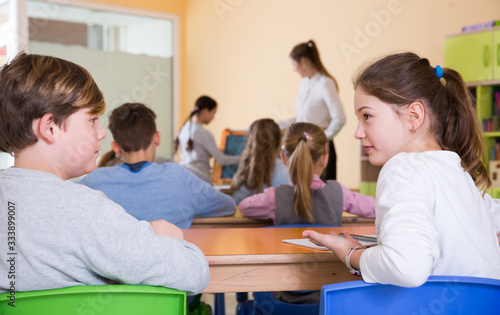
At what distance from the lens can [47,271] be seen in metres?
0.93

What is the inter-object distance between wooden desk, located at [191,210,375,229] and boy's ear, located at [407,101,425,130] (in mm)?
1011

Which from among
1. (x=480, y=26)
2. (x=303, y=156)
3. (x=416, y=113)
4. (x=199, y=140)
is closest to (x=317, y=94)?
(x=199, y=140)

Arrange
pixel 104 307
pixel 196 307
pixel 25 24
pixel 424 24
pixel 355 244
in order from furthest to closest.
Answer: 1. pixel 25 24
2. pixel 424 24
3. pixel 196 307
4. pixel 355 244
5. pixel 104 307

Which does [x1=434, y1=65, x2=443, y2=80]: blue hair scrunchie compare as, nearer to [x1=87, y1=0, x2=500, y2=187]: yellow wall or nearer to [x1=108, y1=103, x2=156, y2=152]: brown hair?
[x1=108, y1=103, x2=156, y2=152]: brown hair

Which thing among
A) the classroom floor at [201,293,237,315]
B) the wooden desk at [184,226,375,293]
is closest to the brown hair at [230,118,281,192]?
the classroom floor at [201,293,237,315]

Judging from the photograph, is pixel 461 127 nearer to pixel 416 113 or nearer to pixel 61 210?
pixel 416 113

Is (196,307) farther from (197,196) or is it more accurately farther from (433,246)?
(433,246)

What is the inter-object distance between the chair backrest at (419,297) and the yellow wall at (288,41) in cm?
292

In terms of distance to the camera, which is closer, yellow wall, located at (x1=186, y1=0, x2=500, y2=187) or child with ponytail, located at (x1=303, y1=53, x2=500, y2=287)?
child with ponytail, located at (x1=303, y1=53, x2=500, y2=287)

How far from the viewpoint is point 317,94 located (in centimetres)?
399

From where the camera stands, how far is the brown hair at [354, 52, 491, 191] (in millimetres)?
1173

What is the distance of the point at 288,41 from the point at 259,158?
3.51 meters

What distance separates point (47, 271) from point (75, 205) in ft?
0.39

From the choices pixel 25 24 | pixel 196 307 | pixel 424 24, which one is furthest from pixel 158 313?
pixel 25 24
